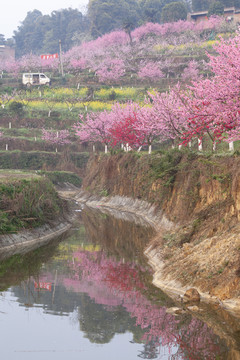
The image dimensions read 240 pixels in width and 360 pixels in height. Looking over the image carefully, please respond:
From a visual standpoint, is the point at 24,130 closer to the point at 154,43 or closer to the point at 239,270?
the point at 154,43

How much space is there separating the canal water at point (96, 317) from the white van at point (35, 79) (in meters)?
90.9

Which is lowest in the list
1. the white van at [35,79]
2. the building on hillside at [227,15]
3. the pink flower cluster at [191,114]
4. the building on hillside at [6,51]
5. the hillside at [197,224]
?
the hillside at [197,224]

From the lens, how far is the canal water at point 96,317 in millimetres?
13922

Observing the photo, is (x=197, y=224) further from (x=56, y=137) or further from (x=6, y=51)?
(x=6, y=51)

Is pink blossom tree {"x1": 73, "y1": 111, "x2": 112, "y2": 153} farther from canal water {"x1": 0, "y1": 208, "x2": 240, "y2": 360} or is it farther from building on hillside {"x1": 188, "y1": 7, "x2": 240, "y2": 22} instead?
building on hillside {"x1": 188, "y1": 7, "x2": 240, "y2": 22}

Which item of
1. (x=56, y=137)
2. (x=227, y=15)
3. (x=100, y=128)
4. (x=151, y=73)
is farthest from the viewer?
(x=227, y=15)

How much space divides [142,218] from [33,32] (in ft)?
527

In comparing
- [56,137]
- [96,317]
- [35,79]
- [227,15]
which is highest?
[227,15]

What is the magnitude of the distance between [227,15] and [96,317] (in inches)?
5399

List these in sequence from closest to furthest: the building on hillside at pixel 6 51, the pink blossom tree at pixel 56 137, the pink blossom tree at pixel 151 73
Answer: the pink blossom tree at pixel 56 137 → the pink blossom tree at pixel 151 73 → the building on hillside at pixel 6 51

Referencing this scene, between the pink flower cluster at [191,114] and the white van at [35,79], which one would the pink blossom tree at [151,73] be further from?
the pink flower cluster at [191,114]

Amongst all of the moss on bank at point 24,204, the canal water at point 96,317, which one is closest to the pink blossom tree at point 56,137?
the moss on bank at point 24,204

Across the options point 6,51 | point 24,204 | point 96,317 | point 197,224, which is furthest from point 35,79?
point 96,317

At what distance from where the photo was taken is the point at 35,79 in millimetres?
116625
